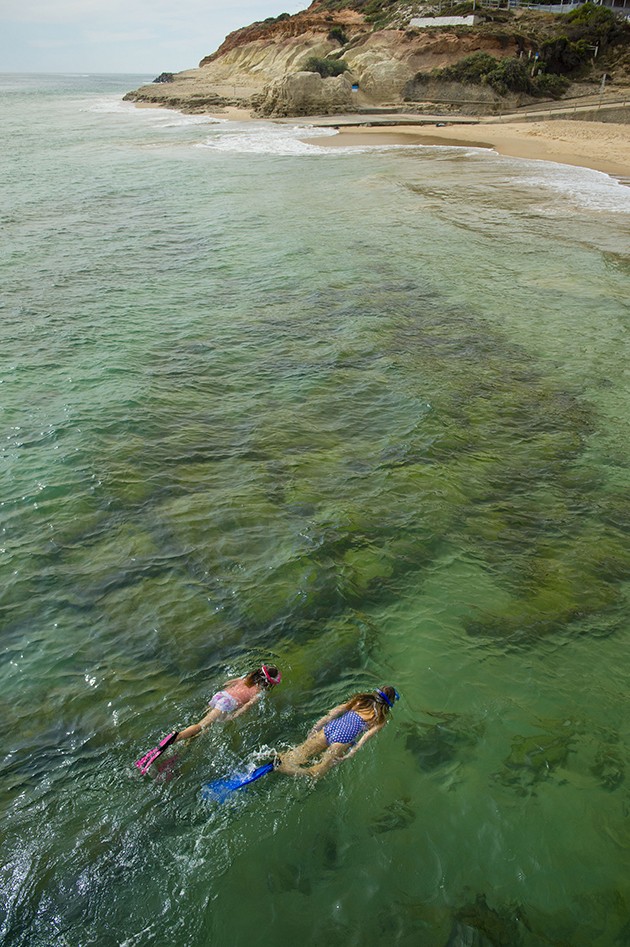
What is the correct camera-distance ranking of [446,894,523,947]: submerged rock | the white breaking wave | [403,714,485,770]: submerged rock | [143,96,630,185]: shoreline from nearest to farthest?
[446,894,523,947]: submerged rock → [403,714,485,770]: submerged rock → [143,96,630,185]: shoreline → the white breaking wave

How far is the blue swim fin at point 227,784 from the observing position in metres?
5.09

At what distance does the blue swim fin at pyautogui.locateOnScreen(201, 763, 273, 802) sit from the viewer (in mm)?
5094

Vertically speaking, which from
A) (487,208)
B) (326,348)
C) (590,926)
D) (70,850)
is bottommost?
(590,926)

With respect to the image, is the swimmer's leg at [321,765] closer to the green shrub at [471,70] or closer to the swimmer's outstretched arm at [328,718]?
the swimmer's outstretched arm at [328,718]

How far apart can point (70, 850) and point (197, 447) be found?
21.0ft

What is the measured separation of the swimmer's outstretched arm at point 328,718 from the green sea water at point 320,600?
156 millimetres

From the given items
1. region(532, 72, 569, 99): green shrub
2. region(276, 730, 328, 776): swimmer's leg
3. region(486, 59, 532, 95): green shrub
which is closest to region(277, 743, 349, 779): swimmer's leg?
region(276, 730, 328, 776): swimmer's leg

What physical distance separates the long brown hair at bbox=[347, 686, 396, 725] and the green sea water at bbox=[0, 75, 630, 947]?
0.22 m

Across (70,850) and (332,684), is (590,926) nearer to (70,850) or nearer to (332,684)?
(332,684)

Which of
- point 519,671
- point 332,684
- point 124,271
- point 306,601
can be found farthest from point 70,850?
point 124,271

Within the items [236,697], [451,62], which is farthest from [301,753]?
[451,62]

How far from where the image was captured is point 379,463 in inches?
382

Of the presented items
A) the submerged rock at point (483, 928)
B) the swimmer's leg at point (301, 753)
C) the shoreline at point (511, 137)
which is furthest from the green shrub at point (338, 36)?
the submerged rock at point (483, 928)

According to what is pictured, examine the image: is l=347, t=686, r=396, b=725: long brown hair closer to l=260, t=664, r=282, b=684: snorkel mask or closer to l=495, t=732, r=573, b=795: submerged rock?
l=260, t=664, r=282, b=684: snorkel mask
